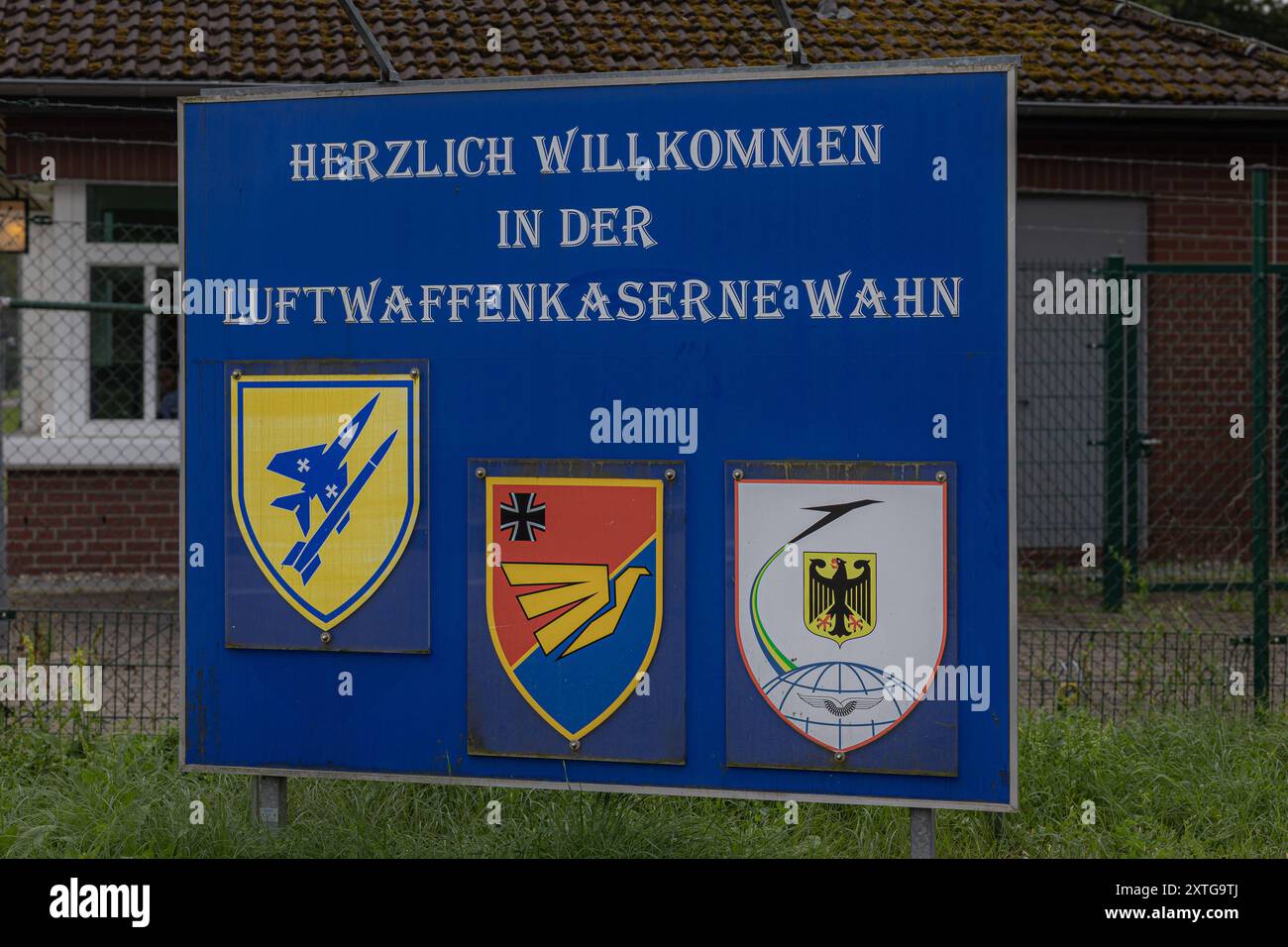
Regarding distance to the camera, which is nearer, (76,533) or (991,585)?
(991,585)

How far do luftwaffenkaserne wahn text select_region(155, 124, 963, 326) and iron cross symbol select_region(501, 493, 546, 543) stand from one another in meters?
0.50

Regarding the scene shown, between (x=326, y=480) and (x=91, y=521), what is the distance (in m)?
7.23

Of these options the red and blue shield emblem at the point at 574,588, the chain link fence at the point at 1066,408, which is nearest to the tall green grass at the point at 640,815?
the red and blue shield emblem at the point at 574,588

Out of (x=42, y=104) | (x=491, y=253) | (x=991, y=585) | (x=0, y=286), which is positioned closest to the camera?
(x=991, y=585)

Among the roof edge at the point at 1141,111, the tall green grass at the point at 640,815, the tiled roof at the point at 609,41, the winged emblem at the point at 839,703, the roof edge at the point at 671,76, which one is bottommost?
the tall green grass at the point at 640,815

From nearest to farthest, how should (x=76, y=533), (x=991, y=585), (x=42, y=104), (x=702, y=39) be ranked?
1. (x=991, y=585)
2. (x=42, y=104)
3. (x=76, y=533)
4. (x=702, y=39)

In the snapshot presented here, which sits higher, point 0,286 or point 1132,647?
point 0,286

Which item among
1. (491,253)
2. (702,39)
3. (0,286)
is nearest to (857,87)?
(491,253)

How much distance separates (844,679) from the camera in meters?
3.82

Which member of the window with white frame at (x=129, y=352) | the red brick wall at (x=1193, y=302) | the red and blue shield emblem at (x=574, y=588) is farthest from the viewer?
the red brick wall at (x=1193, y=302)

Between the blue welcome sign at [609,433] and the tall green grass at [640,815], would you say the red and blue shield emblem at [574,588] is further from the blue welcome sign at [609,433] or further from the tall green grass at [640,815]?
the tall green grass at [640,815]

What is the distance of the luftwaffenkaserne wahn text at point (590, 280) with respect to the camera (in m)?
3.79
